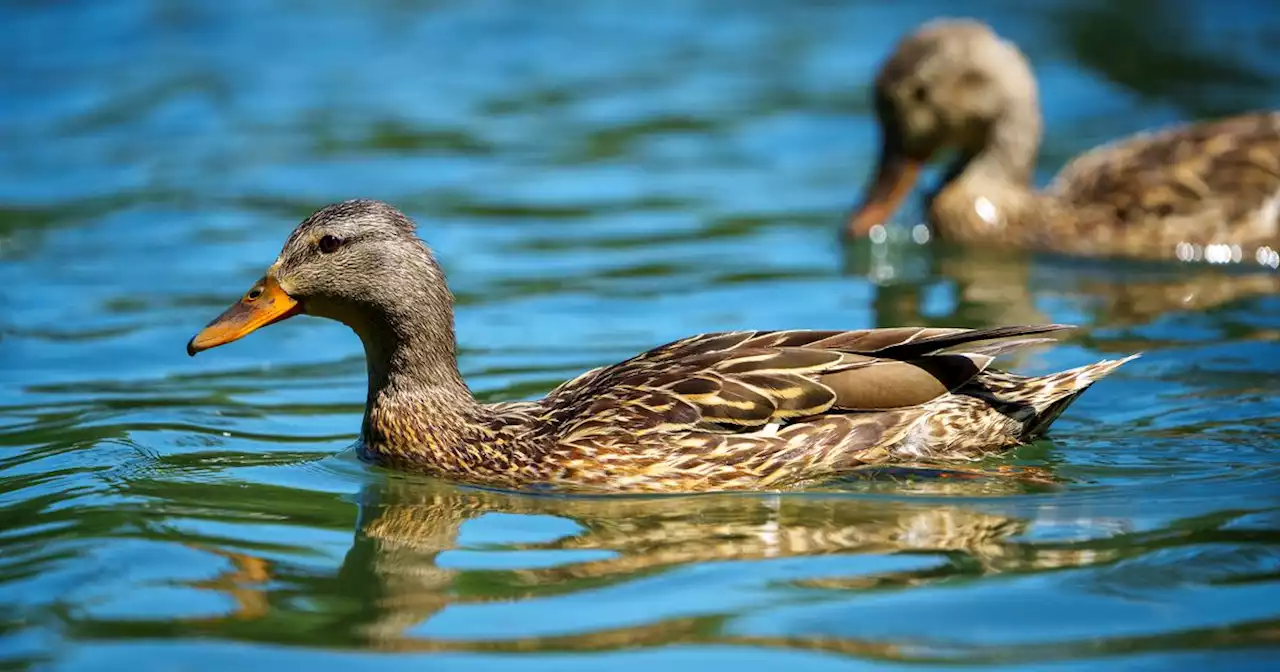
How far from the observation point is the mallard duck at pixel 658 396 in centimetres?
724

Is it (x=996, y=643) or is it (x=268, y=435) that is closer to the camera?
(x=996, y=643)

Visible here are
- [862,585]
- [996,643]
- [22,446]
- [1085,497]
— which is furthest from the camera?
[22,446]

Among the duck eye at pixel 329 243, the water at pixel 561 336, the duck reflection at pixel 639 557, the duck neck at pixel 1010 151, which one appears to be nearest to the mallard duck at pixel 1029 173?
the duck neck at pixel 1010 151

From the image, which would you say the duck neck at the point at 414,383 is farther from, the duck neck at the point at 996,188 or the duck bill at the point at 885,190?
the duck neck at the point at 996,188

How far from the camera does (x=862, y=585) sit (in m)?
6.16

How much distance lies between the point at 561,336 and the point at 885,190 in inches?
133

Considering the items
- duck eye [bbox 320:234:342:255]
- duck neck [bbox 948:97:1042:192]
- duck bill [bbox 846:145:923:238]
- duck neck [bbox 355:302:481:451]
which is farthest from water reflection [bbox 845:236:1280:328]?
duck eye [bbox 320:234:342:255]

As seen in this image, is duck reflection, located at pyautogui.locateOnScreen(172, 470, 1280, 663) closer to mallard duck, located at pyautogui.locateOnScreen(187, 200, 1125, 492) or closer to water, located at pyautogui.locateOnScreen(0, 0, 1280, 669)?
water, located at pyautogui.locateOnScreen(0, 0, 1280, 669)

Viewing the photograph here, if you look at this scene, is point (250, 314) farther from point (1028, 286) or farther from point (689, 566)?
point (1028, 286)

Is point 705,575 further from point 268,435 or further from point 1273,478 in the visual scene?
point 268,435

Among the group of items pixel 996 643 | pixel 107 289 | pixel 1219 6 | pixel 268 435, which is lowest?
pixel 996 643

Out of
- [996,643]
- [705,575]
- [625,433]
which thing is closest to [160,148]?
[625,433]

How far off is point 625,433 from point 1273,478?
253cm

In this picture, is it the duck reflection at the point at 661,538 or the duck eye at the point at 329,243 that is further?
the duck eye at the point at 329,243
